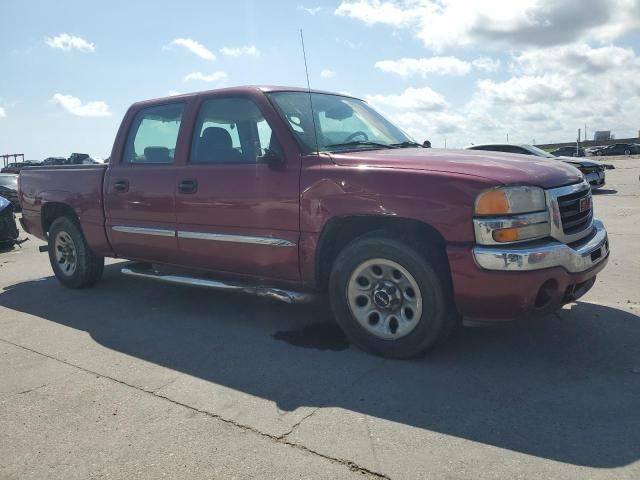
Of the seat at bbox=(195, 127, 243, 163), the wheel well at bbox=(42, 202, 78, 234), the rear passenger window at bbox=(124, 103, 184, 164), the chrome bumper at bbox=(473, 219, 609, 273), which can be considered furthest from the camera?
the wheel well at bbox=(42, 202, 78, 234)

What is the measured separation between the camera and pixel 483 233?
335 centimetres

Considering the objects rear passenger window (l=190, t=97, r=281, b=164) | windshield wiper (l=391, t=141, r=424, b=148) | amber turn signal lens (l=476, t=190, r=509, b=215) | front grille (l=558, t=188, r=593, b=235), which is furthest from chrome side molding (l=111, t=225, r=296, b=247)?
front grille (l=558, t=188, r=593, b=235)

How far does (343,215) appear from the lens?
12.6 ft

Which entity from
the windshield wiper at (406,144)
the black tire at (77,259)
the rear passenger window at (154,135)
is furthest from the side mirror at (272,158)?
the black tire at (77,259)

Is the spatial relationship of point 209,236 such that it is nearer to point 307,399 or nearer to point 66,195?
point 307,399

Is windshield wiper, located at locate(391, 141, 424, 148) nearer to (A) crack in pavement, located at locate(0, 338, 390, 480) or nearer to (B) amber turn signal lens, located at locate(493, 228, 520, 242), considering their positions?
(B) amber turn signal lens, located at locate(493, 228, 520, 242)

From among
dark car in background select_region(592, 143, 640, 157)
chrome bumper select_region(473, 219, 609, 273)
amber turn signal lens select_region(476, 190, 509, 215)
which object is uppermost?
amber turn signal lens select_region(476, 190, 509, 215)

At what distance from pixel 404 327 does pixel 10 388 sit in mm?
2688

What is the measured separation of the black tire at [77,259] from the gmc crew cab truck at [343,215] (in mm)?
562

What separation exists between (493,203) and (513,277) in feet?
1.51

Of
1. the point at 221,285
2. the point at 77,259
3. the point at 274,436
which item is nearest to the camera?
the point at 274,436

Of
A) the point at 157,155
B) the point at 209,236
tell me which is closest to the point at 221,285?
the point at 209,236

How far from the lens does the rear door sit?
500cm

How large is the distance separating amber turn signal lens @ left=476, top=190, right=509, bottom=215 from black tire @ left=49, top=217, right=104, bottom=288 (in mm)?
4518
